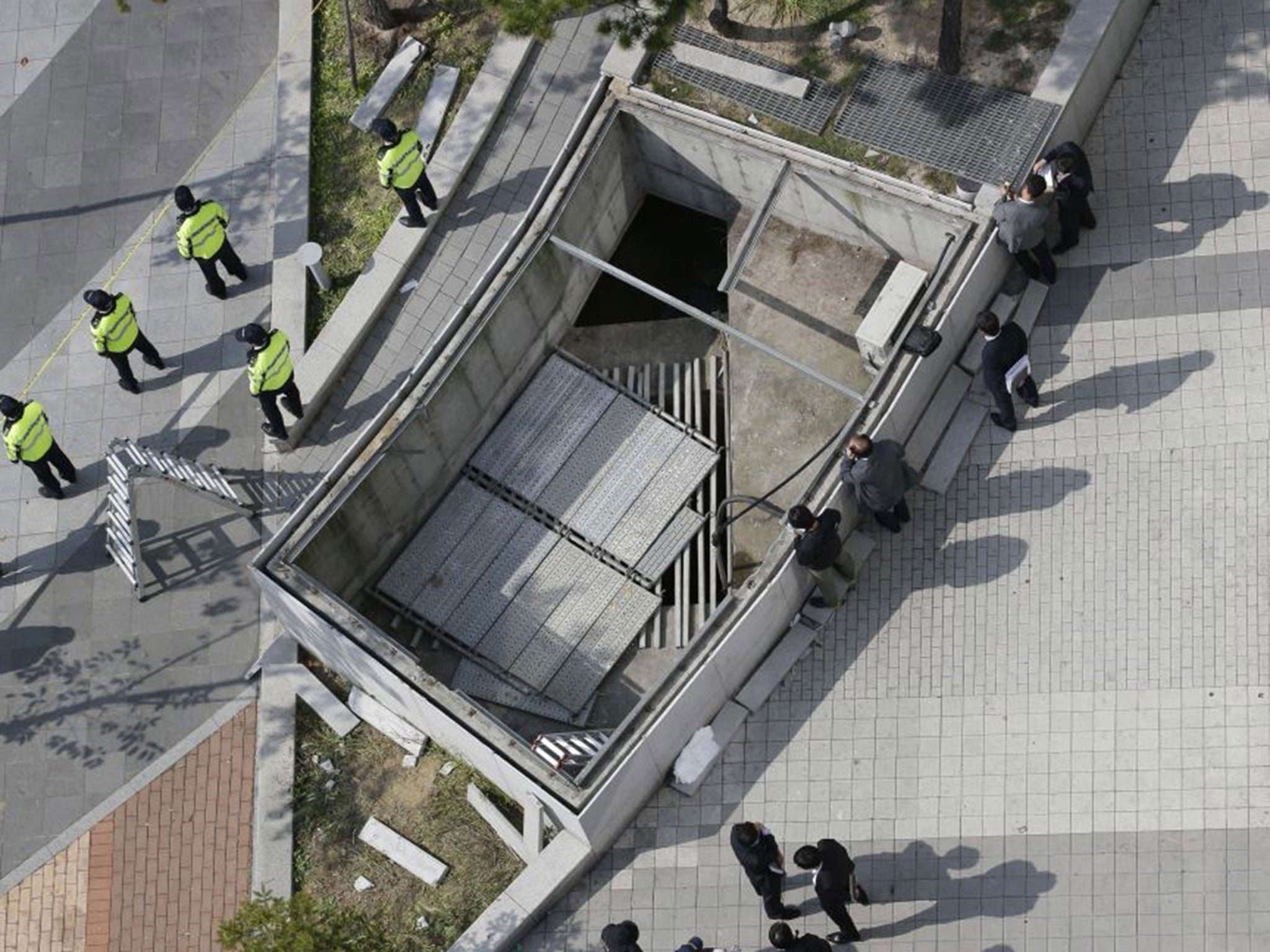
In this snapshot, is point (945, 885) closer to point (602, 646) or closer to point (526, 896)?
point (526, 896)

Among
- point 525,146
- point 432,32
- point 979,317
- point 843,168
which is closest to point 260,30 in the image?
point 432,32

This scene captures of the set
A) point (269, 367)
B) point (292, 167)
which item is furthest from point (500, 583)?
point (292, 167)

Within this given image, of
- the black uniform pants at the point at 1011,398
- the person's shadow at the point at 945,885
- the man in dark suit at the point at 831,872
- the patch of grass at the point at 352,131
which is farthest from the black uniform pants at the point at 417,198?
the person's shadow at the point at 945,885

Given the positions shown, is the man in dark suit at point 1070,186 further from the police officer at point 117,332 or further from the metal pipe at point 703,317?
the police officer at point 117,332

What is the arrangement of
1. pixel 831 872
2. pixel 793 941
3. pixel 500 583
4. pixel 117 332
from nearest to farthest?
pixel 793 941 < pixel 831 872 < pixel 500 583 < pixel 117 332

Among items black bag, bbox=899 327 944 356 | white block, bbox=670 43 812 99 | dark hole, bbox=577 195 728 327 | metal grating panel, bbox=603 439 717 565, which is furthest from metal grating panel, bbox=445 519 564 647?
white block, bbox=670 43 812 99

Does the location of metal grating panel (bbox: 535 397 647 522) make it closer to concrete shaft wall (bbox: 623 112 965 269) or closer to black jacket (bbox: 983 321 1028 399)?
concrete shaft wall (bbox: 623 112 965 269)
